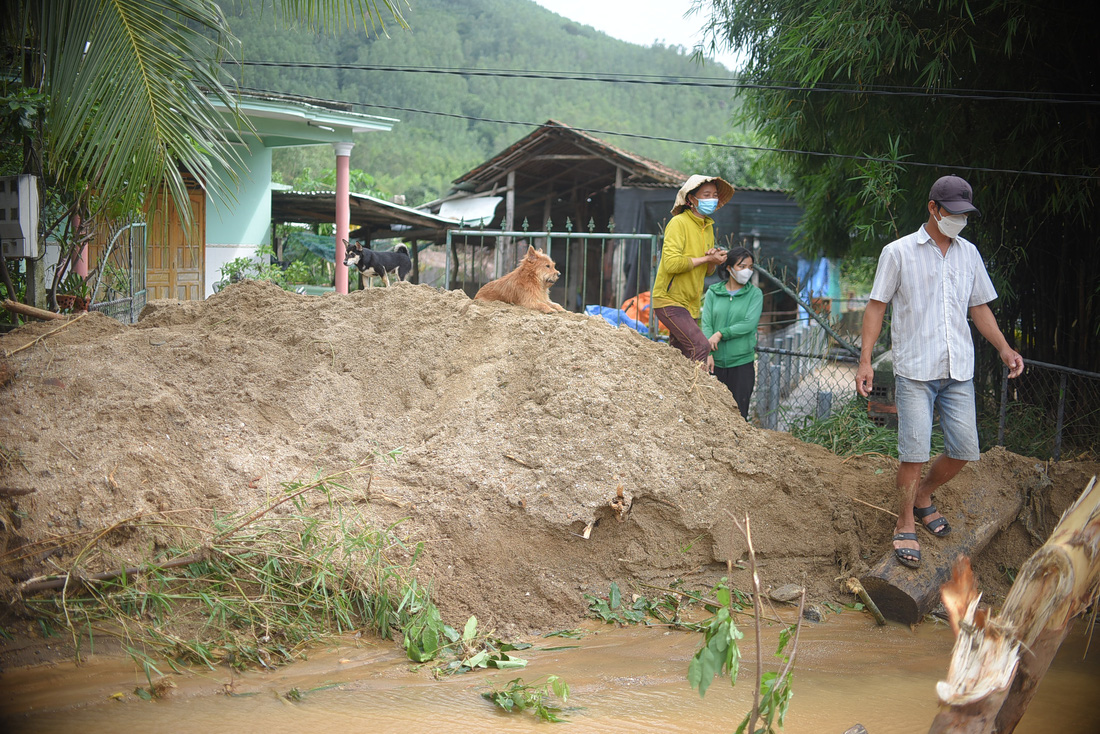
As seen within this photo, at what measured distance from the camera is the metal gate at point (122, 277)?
24.2 feet

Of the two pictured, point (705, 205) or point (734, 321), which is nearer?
point (705, 205)

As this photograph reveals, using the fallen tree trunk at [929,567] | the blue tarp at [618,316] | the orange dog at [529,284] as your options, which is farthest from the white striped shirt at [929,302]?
the blue tarp at [618,316]

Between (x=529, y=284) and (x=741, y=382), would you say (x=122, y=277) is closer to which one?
(x=529, y=284)

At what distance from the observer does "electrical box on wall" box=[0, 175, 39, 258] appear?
5.46 meters

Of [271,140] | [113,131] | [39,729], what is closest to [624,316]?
[113,131]

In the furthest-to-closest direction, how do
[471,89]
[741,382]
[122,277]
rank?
1. [471,89]
2. [122,277]
3. [741,382]

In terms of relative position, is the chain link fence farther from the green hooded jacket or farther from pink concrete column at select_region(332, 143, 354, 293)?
pink concrete column at select_region(332, 143, 354, 293)

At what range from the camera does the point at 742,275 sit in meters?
6.02

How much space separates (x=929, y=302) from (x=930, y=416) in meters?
0.58

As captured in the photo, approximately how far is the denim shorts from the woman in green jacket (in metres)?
1.99

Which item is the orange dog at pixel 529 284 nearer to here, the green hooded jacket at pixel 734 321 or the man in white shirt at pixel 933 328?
the green hooded jacket at pixel 734 321

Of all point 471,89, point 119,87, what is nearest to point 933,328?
point 119,87

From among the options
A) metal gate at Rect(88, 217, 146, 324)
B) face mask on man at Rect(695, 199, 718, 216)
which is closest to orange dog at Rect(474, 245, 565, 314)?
face mask on man at Rect(695, 199, 718, 216)

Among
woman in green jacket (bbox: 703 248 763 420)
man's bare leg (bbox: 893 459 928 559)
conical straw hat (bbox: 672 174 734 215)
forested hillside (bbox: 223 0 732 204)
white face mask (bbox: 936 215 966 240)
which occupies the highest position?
forested hillside (bbox: 223 0 732 204)
